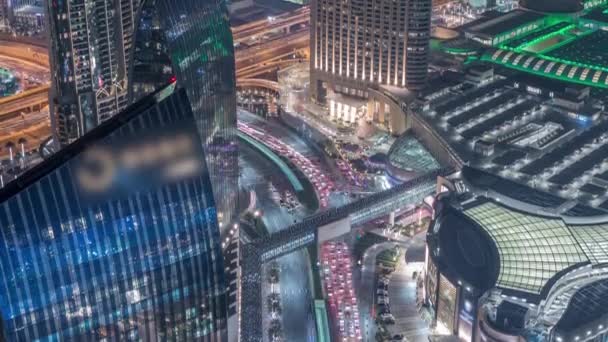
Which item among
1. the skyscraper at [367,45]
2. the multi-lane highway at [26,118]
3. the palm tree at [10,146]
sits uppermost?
the skyscraper at [367,45]

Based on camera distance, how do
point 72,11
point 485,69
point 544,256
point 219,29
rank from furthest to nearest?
point 485,69, point 72,11, point 219,29, point 544,256

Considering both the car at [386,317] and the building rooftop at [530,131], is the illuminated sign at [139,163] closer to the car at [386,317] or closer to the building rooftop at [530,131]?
the car at [386,317]

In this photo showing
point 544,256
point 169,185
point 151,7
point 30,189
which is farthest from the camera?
point 544,256

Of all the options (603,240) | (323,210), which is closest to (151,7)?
(323,210)

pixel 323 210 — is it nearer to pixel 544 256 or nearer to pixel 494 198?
pixel 494 198

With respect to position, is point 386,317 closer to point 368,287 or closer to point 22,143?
point 368,287

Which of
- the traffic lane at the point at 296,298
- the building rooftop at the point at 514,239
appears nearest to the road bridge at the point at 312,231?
the traffic lane at the point at 296,298
